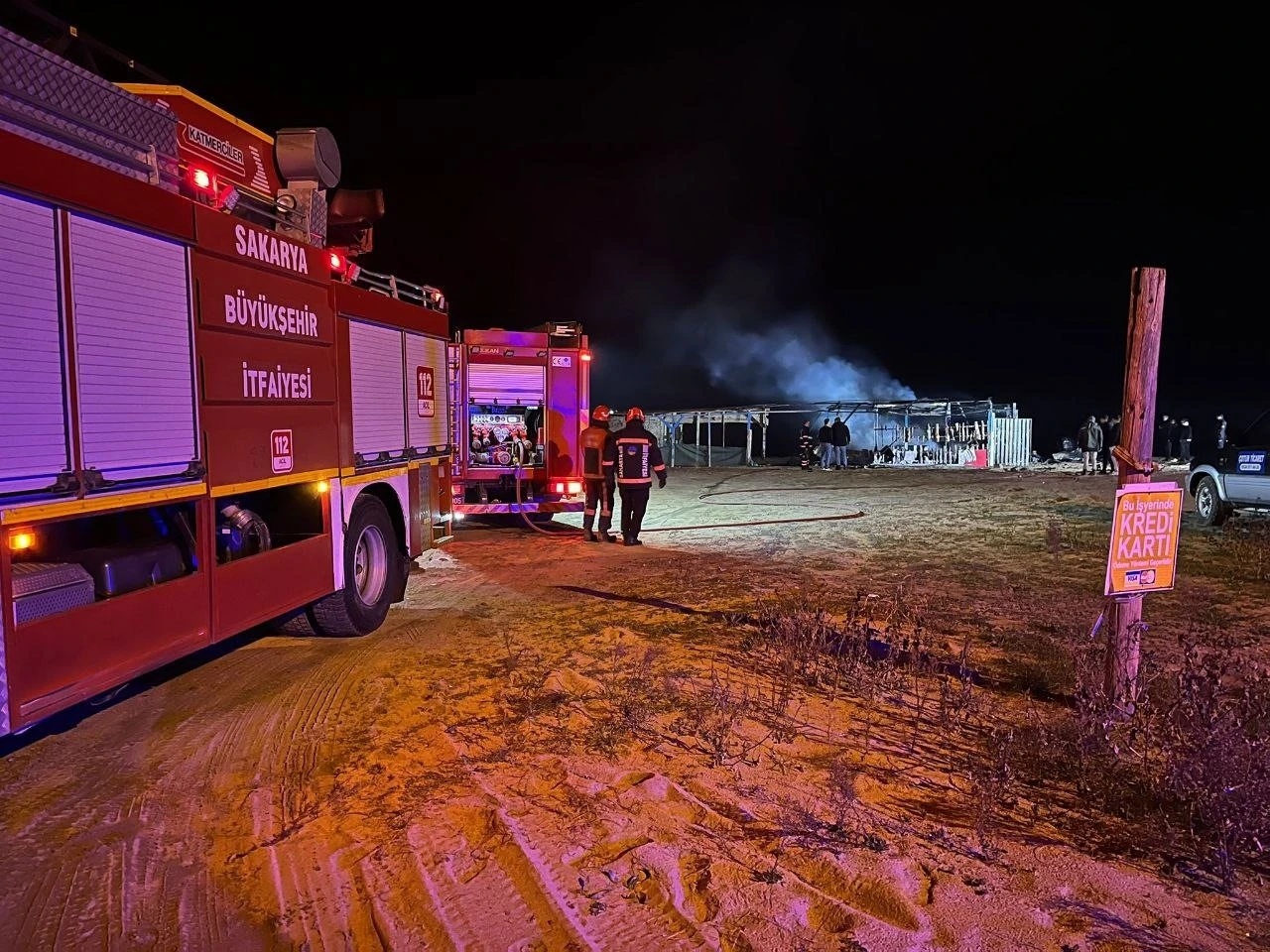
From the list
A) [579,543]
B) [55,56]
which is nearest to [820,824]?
[55,56]

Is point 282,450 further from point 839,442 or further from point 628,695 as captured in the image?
point 839,442

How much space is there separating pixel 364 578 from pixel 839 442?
20.7m

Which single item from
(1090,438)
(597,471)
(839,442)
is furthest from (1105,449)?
(597,471)

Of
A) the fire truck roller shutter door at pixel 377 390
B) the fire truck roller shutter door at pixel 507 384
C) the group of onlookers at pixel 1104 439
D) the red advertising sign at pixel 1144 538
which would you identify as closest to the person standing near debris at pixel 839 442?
the group of onlookers at pixel 1104 439

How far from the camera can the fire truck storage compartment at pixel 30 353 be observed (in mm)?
3436

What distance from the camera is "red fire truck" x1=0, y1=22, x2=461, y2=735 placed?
359 centimetres

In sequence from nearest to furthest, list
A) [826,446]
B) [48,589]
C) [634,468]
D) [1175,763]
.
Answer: [1175,763] → [48,589] → [634,468] → [826,446]

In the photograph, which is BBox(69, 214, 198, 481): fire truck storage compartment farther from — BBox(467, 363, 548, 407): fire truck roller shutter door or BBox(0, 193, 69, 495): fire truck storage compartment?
BBox(467, 363, 548, 407): fire truck roller shutter door

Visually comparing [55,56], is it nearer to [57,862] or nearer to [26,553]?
[26,553]

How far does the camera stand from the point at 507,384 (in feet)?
40.2

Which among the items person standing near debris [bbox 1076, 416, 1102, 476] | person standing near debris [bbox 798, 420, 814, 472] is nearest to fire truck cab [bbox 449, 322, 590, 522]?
person standing near debris [bbox 798, 420, 814, 472]

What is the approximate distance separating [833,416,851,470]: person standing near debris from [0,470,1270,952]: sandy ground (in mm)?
18824

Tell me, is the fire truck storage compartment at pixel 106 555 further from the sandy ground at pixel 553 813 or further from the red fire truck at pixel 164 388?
the sandy ground at pixel 553 813

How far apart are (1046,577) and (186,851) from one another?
25.9ft
